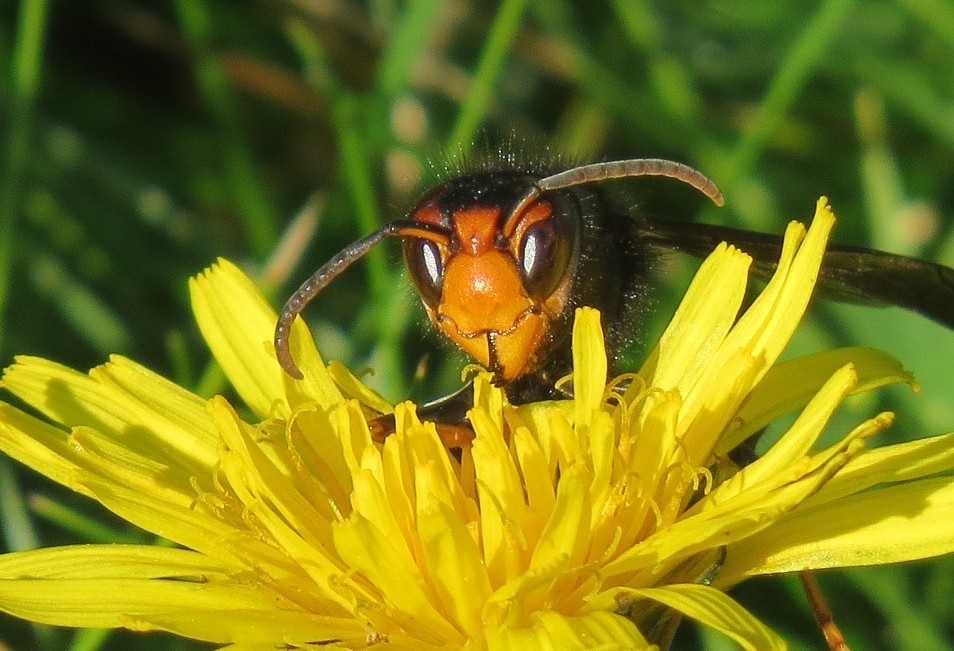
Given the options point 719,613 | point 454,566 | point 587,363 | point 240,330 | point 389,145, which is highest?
point 389,145

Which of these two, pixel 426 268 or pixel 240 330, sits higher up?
pixel 240 330

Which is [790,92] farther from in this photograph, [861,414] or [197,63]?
[197,63]

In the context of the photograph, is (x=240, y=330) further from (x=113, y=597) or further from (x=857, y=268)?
(x=857, y=268)

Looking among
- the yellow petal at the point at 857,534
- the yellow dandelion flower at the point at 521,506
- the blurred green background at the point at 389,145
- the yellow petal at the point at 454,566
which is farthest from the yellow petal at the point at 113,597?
the blurred green background at the point at 389,145

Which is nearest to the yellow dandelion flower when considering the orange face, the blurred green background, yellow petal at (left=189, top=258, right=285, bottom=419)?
the orange face

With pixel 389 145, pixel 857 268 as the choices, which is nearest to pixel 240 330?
pixel 857 268

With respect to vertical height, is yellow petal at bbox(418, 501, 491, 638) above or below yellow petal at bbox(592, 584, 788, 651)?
above

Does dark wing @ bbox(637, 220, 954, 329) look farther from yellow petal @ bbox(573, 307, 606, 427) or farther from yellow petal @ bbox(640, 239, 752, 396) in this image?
yellow petal @ bbox(573, 307, 606, 427)
